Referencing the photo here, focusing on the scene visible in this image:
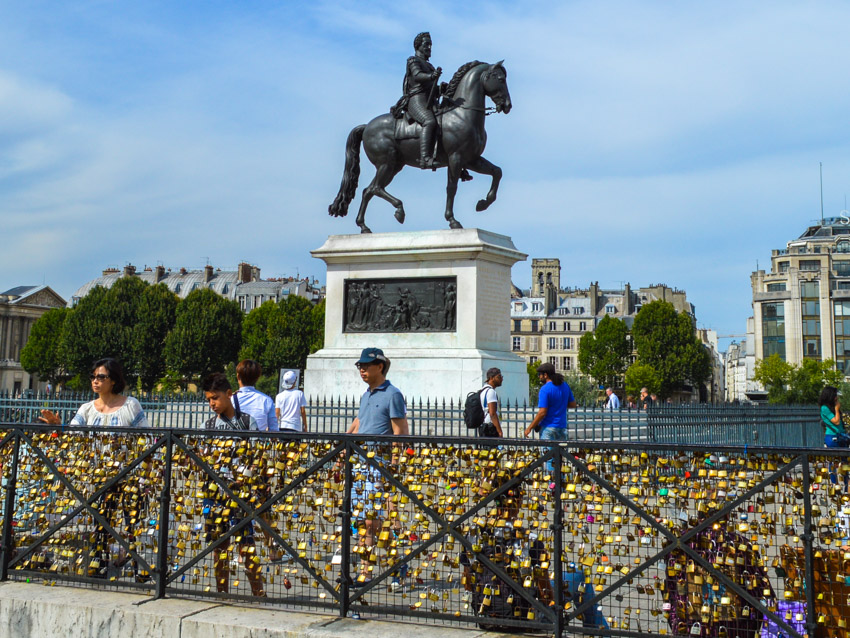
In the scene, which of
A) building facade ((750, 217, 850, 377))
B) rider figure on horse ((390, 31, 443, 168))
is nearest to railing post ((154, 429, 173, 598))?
rider figure on horse ((390, 31, 443, 168))

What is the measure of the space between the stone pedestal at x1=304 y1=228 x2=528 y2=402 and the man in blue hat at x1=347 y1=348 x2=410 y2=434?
317 inches

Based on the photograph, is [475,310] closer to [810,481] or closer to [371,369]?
[371,369]

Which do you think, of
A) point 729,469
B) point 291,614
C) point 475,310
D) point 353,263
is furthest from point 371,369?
point 353,263

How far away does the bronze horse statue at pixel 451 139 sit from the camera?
16047 millimetres

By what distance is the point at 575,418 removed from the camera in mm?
13633

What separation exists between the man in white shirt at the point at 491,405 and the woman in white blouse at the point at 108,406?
15.8 feet

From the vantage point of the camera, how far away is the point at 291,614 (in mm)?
5117

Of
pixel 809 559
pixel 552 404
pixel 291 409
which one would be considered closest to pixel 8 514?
pixel 291 409

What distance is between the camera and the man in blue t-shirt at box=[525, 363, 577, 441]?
11.1 meters

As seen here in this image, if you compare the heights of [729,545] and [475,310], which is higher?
[475,310]

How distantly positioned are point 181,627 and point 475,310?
11.1 meters

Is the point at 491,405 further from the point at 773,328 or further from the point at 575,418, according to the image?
the point at 773,328

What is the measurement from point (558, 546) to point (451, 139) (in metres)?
12.5

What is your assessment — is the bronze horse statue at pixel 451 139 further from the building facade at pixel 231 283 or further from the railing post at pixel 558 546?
the building facade at pixel 231 283
